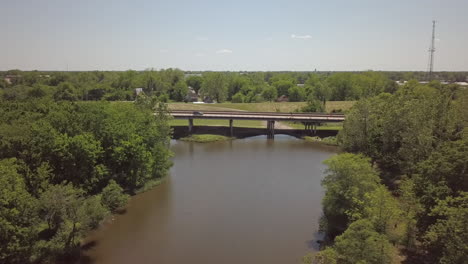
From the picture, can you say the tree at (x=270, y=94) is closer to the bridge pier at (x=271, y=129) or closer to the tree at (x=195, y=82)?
the tree at (x=195, y=82)

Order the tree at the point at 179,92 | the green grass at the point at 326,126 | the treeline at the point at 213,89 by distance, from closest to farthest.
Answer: the green grass at the point at 326,126 < the treeline at the point at 213,89 < the tree at the point at 179,92

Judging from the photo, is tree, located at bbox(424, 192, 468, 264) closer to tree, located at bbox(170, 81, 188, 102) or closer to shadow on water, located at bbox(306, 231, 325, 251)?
shadow on water, located at bbox(306, 231, 325, 251)

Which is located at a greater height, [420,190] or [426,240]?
[420,190]

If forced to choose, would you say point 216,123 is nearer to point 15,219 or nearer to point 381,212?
point 381,212

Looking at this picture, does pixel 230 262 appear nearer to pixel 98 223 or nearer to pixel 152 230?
pixel 152 230

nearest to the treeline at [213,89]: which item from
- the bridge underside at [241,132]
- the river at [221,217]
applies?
the bridge underside at [241,132]

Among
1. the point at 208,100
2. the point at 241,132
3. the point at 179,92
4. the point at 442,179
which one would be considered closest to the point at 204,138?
the point at 241,132

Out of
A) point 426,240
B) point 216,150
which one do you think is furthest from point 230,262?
point 216,150
